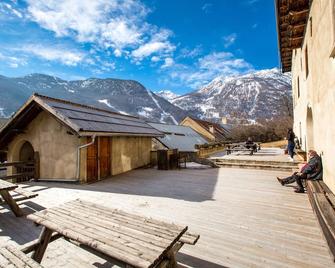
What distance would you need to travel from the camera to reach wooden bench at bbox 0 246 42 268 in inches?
92.3

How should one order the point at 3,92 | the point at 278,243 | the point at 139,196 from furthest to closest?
the point at 3,92
the point at 139,196
the point at 278,243

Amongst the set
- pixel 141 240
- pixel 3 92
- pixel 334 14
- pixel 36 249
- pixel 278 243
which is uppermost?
pixel 3 92

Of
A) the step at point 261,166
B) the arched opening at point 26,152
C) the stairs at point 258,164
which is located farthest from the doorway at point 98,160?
the step at point 261,166

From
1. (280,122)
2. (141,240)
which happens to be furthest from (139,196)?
(280,122)

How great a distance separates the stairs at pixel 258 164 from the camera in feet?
38.9

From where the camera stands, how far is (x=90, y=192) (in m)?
7.88

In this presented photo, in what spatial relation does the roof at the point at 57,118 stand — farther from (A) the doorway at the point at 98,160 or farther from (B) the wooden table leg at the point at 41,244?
(B) the wooden table leg at the point at 41,244

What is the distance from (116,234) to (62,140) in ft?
27.1

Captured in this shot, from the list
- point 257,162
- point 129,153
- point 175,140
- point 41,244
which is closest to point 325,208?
point 41,244

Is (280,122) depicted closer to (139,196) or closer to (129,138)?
(129,138)

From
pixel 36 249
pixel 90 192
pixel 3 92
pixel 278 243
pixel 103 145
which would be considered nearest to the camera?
pixel 36 249

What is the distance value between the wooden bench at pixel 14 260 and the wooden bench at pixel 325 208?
4.11 m

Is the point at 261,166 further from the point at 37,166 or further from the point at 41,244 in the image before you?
the point at 41,244

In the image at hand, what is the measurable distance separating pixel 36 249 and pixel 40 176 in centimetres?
776
